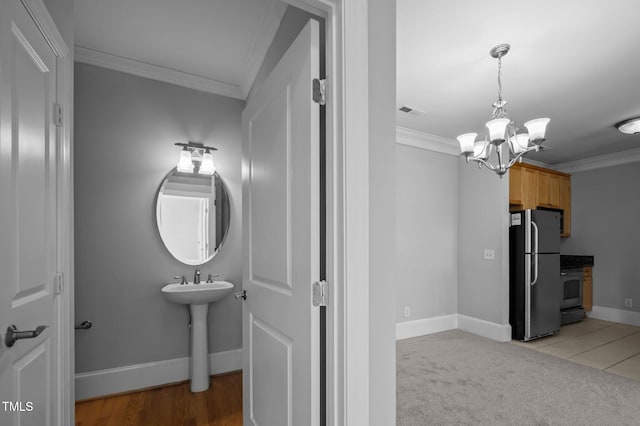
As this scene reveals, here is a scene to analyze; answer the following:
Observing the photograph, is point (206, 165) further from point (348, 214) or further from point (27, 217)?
point (348, 214)

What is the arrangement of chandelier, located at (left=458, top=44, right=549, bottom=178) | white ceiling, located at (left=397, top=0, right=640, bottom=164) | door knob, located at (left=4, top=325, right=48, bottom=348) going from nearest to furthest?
door knob, located at (left=4, top=325, right=48, bottom=348) → white ceiling, located at (left=397, top=0, right=640, bottom=164) → chandelier, located at (left=458, top=44, right=549, bottom=178)

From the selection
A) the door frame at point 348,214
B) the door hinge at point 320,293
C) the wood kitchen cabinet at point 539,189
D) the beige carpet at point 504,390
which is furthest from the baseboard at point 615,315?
the door hinge at point 320,293

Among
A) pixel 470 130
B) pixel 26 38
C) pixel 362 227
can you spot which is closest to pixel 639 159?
pixel 470 130

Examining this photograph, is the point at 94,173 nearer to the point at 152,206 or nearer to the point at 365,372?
the point at 152,206

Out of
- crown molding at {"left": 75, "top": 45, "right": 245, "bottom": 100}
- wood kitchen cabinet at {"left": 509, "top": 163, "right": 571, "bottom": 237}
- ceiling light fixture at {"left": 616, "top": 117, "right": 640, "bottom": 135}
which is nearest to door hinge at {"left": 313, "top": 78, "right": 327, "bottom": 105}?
crown molding at {"left": 75, "top": 45, "right": 245, "bottom": 100}

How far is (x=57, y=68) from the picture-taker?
1452 millimetres

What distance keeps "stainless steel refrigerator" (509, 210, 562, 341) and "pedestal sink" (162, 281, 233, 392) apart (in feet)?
11.3

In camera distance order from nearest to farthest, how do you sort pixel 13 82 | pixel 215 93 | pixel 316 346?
pixel 13 82
pixel 316 346
pixel 215 93

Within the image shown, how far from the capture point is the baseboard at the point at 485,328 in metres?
3.89

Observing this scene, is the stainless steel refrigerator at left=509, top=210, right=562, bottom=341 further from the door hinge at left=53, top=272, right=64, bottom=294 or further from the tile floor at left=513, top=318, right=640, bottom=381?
the door hinge at left=53, top=272, right=64, bottom=294

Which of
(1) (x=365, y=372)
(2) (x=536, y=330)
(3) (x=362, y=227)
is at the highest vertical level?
(3) (x=362, y=227)

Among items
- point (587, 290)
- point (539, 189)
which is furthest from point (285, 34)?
point (587, 290)

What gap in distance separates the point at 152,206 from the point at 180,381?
1.48 meters

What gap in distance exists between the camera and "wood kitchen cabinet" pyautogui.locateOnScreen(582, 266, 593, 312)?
5.12 meters
